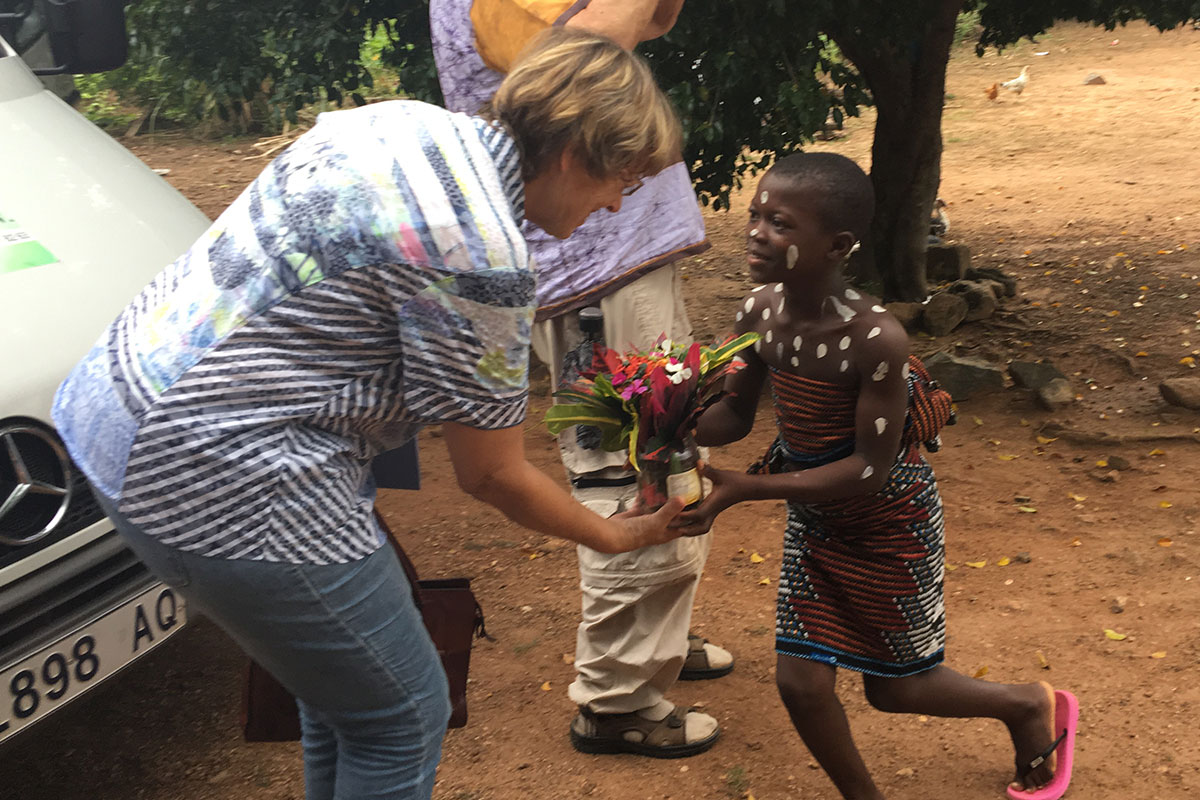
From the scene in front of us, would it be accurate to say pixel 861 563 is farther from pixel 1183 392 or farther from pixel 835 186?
pixel 1183 392

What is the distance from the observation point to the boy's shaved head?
104 inches

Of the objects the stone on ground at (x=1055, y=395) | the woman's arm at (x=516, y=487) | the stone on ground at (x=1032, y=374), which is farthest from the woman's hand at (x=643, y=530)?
the stone on ground at (x=1032, y=374)

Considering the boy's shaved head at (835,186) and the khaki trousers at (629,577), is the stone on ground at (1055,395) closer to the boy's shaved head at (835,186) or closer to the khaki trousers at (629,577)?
the khaki trousers at (629,577)

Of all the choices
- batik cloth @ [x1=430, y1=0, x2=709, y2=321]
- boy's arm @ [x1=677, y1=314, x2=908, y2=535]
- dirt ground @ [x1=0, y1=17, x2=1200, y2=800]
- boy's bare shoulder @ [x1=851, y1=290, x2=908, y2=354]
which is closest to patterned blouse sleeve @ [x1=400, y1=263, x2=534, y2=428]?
boy's arm @ [x1=677, y1=314, x2=908, y2=535]

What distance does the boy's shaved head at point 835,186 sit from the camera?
2.64 meters

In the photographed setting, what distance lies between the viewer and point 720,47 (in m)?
5.29

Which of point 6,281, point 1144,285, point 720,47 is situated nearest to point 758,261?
point 6,281

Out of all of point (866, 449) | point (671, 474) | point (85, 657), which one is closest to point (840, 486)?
point (866, 449)

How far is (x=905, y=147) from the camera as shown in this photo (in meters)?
7.11

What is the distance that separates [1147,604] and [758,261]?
2.27 m

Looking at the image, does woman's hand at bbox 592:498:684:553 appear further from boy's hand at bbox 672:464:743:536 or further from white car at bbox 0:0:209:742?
white car at bbox 0:0:209:742

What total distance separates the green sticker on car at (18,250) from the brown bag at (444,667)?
56.0 inches

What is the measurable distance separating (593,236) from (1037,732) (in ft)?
5.56

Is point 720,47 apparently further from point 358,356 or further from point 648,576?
point 358,356
